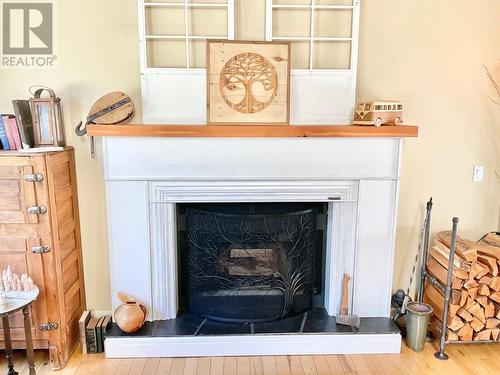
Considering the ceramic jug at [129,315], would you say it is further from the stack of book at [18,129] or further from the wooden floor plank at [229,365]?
the stack of book at [18,129]

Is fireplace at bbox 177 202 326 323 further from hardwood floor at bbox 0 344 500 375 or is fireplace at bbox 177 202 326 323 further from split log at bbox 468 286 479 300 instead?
split log at bbox 468 286 479 300

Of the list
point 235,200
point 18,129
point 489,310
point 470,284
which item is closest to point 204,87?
point 235,200

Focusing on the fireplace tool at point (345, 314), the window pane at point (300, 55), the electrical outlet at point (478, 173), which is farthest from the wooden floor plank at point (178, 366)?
the electrical outlet at point (478, 173)

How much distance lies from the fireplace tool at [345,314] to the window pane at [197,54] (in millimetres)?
1485

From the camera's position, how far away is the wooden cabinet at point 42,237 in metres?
2.00

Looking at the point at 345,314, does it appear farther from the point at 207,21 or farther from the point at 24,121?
the point at 24,121

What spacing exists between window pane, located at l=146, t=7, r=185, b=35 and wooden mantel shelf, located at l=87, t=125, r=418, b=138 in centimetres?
57

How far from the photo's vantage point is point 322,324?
2.38 meters

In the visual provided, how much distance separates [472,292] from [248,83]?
5.67ft

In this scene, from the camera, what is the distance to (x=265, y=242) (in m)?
2.40

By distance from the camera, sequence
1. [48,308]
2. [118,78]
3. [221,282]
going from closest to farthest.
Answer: [48,308]
[118,78]
[221,282]

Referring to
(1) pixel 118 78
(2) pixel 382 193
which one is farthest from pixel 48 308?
(2) pixel 382 193

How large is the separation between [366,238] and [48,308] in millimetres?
1784

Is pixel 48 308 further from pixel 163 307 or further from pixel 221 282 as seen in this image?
pixel 221 282
